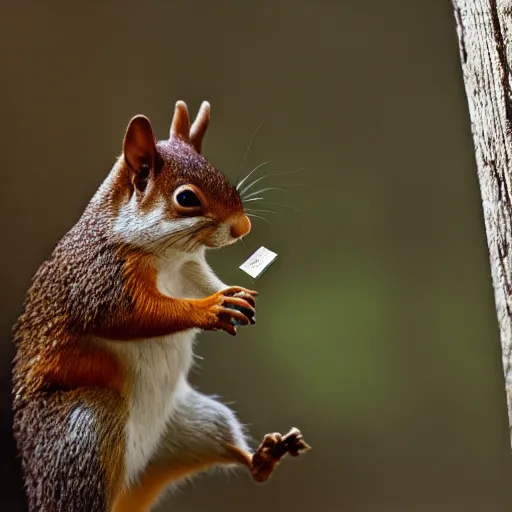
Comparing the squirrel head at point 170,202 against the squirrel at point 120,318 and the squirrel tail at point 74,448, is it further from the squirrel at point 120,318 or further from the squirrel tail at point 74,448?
the squirrel tail at point 74,448

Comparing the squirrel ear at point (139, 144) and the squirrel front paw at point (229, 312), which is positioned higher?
the squirrel ear at point (139, 144)

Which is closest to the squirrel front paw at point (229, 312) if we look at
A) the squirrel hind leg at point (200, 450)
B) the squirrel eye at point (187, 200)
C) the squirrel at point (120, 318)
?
the squirrel at point (120, 318)

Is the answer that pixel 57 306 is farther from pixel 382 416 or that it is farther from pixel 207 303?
pixel 382 416

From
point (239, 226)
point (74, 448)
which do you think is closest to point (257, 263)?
point (239, 226)

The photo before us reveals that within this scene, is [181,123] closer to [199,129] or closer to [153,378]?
[199,129]

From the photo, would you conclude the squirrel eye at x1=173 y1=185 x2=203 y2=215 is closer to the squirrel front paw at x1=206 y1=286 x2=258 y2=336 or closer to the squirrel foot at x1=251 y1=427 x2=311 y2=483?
the squirrel front paw at x1=206 y1=286 x2=258 y2=336
